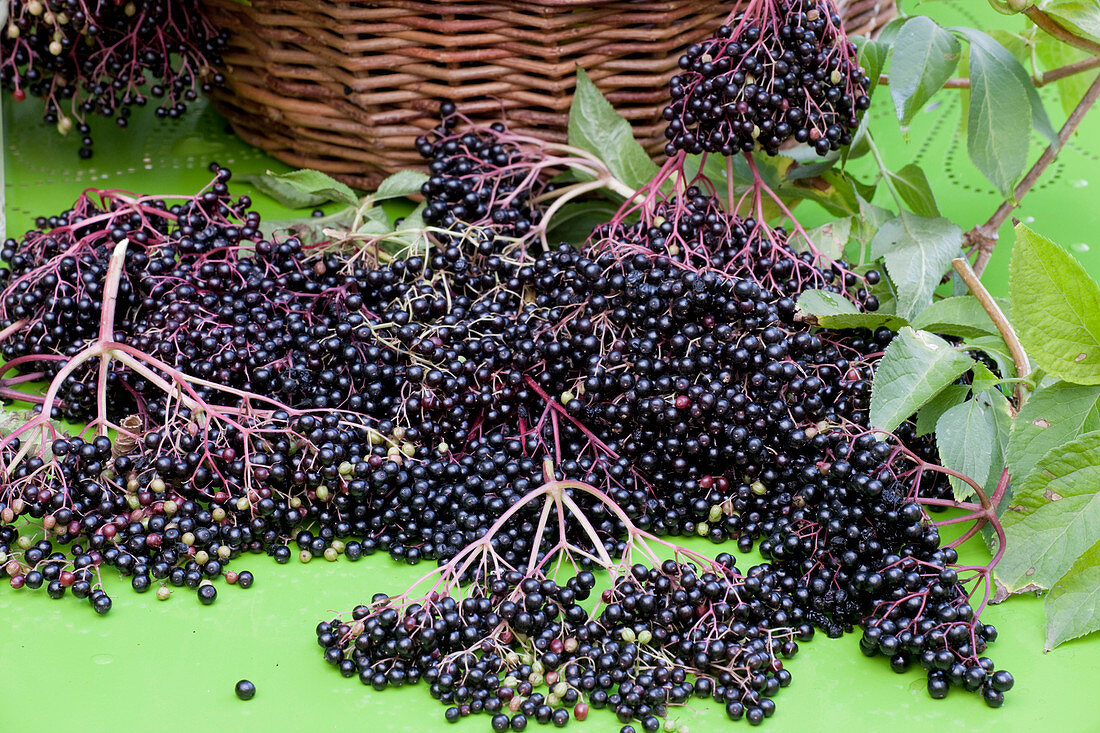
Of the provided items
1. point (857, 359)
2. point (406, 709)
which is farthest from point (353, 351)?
point (857, 359)

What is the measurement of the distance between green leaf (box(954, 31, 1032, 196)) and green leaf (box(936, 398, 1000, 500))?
1.22ft

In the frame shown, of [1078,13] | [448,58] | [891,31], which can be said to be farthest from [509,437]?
[1078,13]

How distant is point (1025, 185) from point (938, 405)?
1.52 feet

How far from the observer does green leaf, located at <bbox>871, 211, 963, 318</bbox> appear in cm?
117

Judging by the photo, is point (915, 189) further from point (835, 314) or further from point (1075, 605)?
point (1075, 605)

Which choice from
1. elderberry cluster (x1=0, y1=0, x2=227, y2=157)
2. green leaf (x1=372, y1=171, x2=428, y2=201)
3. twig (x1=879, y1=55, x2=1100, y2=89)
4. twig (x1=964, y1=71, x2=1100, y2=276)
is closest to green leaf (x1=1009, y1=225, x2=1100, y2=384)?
twig (x1=964, y1=71, x2=1100, y2=276)

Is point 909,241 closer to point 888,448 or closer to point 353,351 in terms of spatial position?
point 888,448

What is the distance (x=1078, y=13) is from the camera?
3.91ft

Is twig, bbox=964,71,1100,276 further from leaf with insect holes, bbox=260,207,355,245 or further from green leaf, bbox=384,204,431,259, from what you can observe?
leaf with insect holes, bbox=260,207,355,245

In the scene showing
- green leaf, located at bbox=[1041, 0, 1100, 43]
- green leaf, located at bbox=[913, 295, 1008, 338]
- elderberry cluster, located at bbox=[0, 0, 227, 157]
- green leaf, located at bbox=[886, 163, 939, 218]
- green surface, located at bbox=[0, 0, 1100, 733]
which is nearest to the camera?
green surface, located at bbox=[0, 0, 1100, 733]

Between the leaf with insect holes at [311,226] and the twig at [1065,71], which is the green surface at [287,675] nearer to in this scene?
the leaf with insect holes at [311,226]

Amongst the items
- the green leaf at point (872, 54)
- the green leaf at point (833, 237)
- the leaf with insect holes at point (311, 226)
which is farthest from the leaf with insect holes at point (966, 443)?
the leaf with insect holes at point (311, 226)

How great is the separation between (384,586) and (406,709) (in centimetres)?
16

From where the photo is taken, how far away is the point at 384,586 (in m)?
1.02
